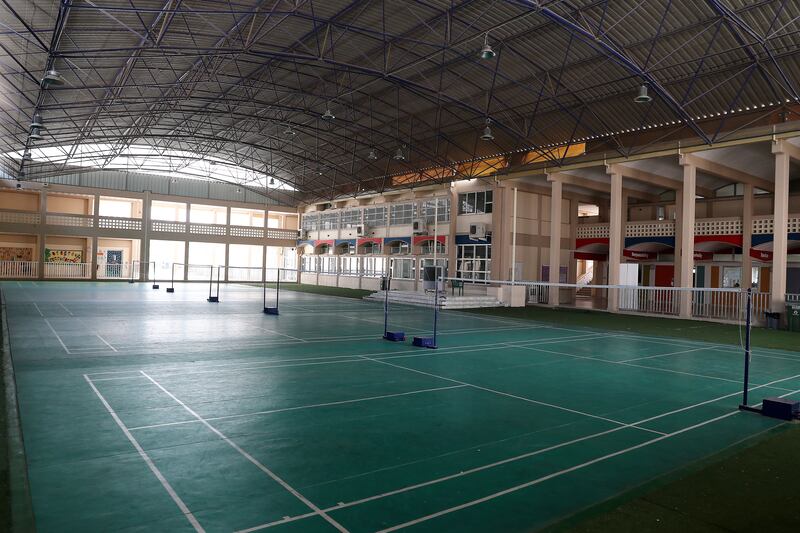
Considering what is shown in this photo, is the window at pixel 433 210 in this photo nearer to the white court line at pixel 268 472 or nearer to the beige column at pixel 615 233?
the beige column at pixel 615 233

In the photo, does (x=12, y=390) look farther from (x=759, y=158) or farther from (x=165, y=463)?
(x=759, y=158)

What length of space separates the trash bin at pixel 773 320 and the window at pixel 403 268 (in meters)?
26.9

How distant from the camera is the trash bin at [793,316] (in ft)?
81.0

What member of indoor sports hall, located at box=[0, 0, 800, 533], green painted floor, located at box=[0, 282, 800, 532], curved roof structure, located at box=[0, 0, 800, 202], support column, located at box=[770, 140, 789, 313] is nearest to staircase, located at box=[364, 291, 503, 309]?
indoor sports hall, located at box=[0, 0, 800, 533]

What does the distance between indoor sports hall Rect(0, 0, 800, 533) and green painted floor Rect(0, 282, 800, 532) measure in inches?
2.1

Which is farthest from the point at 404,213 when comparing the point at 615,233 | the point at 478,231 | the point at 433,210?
the point at 615,233

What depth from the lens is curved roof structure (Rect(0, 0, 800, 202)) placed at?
73.5ft

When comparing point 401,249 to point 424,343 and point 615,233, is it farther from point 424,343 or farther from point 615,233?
point 424,343

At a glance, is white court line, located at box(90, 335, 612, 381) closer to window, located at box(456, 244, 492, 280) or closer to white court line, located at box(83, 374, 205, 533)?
white court line, located at box(83, 374, 205, 533)

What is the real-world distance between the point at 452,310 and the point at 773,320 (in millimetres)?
16008

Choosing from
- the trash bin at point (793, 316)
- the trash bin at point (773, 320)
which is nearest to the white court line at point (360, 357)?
the trash bin at point (793, 316)

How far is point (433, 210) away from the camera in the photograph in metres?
45.6

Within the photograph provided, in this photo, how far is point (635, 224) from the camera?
1470 inches

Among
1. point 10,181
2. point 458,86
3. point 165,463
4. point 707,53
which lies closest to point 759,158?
point 707,53
